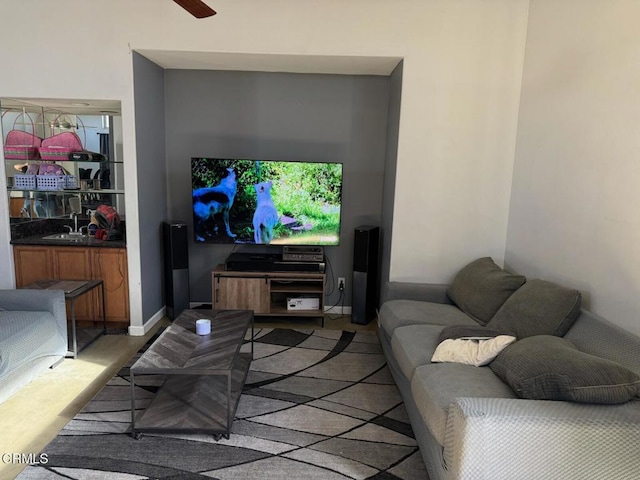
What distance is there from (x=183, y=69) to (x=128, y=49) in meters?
0.72

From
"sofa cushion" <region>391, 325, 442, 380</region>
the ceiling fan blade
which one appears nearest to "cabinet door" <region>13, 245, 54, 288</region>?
the ceiling fan blade

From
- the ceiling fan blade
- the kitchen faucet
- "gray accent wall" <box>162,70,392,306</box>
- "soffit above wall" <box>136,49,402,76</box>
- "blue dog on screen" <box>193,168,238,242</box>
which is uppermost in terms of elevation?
Answer: "soffit above wall" <box>136,49,402,76</box>

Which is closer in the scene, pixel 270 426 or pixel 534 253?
pixel 270 426

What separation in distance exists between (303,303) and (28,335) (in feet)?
7.07

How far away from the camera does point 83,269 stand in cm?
372

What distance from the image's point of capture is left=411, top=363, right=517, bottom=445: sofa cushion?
71.5 inches

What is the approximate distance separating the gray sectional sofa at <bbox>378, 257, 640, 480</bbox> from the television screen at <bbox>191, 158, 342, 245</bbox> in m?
1.72

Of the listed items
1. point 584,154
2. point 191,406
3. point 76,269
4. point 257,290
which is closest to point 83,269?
point 76,269

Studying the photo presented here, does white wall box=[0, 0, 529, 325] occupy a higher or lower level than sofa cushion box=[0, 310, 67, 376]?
higher

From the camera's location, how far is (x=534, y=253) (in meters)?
3.15

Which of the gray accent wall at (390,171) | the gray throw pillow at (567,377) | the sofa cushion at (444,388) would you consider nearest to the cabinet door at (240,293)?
the gray accent wall at (390,171)

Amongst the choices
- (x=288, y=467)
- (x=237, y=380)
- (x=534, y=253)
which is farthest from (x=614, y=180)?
(x=237, y=380)

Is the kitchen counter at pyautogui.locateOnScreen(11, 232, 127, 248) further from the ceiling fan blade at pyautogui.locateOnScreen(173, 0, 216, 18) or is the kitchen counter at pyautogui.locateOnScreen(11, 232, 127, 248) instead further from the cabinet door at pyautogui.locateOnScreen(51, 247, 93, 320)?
the ceiling fan blade at pyautogui.locateOnScreen(173, 0, 216, 18)

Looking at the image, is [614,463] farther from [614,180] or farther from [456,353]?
[614,180]
